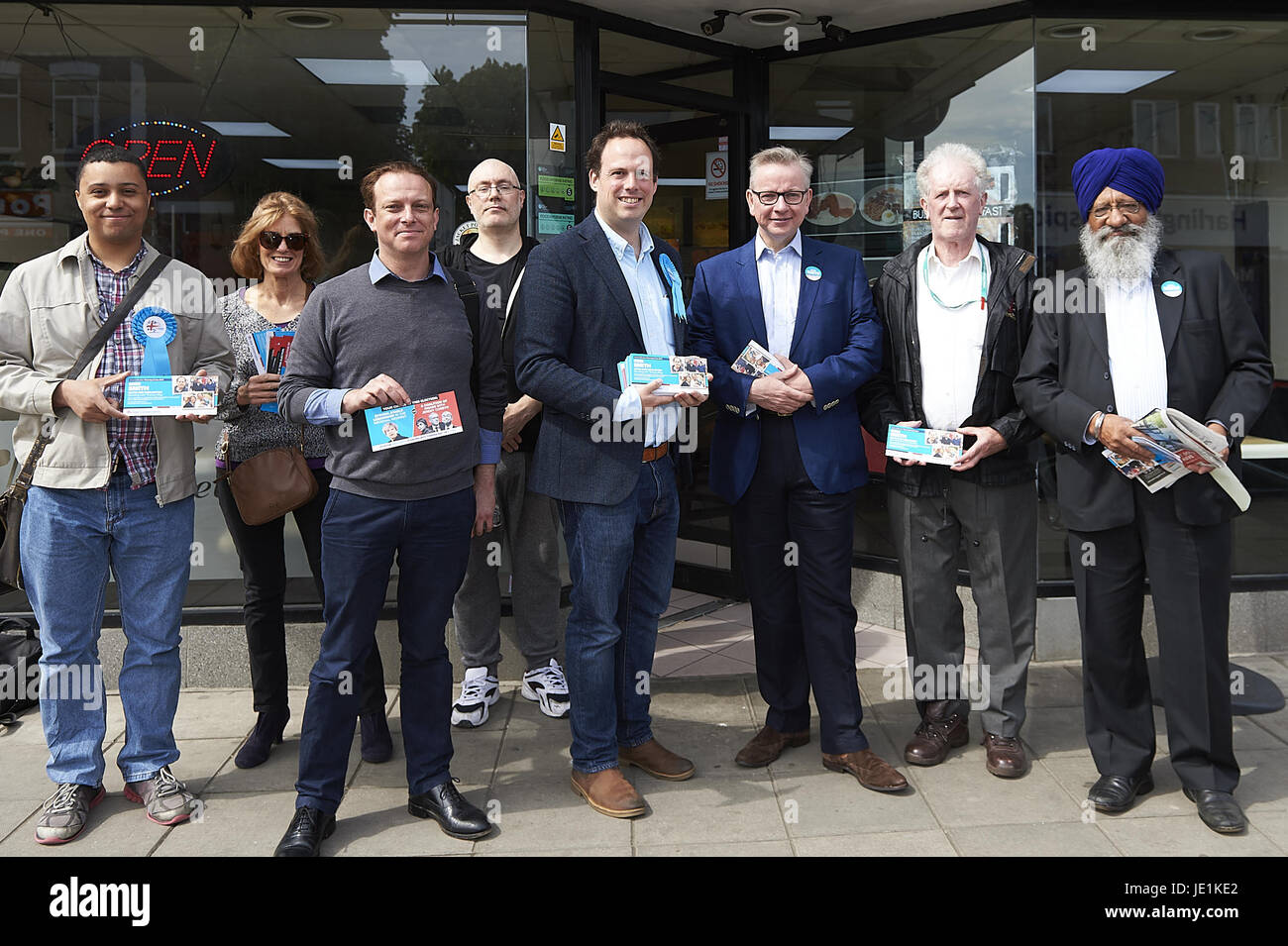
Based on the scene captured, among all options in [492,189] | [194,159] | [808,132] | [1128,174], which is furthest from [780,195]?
[194,159]

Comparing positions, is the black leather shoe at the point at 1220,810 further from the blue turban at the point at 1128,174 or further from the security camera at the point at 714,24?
the security camera at the point at 714,24

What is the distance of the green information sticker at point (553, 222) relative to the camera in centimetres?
559

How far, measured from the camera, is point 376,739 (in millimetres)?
4340

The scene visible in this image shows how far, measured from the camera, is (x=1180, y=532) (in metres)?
3.72

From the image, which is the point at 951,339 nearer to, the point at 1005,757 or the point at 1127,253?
the point at 1127,253

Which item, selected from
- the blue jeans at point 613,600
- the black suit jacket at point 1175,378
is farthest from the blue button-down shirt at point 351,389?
the black suit jacket at point 1175,378

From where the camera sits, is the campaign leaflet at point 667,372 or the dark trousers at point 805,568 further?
the dark trousers at point 805,568

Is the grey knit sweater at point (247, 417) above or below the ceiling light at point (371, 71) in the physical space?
below

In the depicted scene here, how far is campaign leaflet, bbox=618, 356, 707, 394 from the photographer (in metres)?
3.62

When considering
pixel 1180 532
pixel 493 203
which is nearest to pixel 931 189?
pixel 1180 532

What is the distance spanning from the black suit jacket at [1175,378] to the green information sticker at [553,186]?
2697mm

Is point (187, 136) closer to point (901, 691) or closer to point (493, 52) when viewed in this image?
point (493, 52)

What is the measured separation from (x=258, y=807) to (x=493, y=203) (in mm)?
2572

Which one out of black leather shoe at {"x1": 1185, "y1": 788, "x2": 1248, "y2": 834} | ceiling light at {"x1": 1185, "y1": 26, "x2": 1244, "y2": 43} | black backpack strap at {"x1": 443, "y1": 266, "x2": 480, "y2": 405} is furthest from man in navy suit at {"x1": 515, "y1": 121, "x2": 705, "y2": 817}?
ceiling light at {"x1": 1185, "y1": 26, "x2": 1244, "y2": 43}
